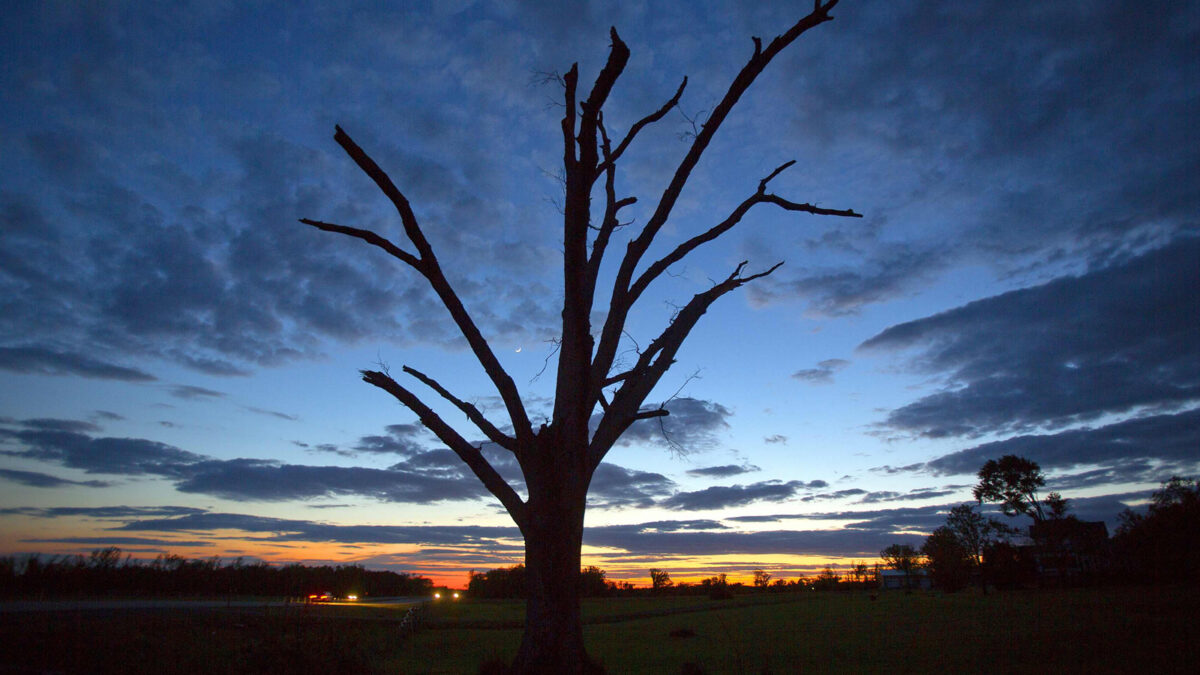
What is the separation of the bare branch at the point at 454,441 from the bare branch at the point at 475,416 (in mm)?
200

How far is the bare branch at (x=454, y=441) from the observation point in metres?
5.30

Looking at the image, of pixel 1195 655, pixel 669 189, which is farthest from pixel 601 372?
pixel 1195 655

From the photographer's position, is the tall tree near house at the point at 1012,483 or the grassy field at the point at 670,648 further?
the tall tree near house at the point at 1012,483

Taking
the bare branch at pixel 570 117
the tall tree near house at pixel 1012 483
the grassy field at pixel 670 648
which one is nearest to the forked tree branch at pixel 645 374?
the bare branch at pixel 570 117

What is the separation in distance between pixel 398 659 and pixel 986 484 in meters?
50.3

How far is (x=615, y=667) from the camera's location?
450 inches

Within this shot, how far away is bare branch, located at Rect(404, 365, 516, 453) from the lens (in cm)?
543

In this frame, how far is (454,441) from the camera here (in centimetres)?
531

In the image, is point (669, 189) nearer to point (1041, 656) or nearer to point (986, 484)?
point (1041, 656)

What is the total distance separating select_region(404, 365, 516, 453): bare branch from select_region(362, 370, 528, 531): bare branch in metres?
0.20

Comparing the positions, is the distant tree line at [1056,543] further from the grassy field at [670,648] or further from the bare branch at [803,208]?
the bare branch at [803,208]

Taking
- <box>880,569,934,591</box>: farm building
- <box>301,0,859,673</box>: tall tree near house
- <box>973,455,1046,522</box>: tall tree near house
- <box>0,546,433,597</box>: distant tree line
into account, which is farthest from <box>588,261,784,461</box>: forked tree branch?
<box>880,569,934,591</box>: farm building

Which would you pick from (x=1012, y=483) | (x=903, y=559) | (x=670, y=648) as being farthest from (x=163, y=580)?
(x=903, y=559)

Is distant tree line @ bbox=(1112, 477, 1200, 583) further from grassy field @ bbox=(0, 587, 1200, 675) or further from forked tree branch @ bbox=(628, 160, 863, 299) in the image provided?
forked tree branch @ bbox=(628, 160, 863, 299)
